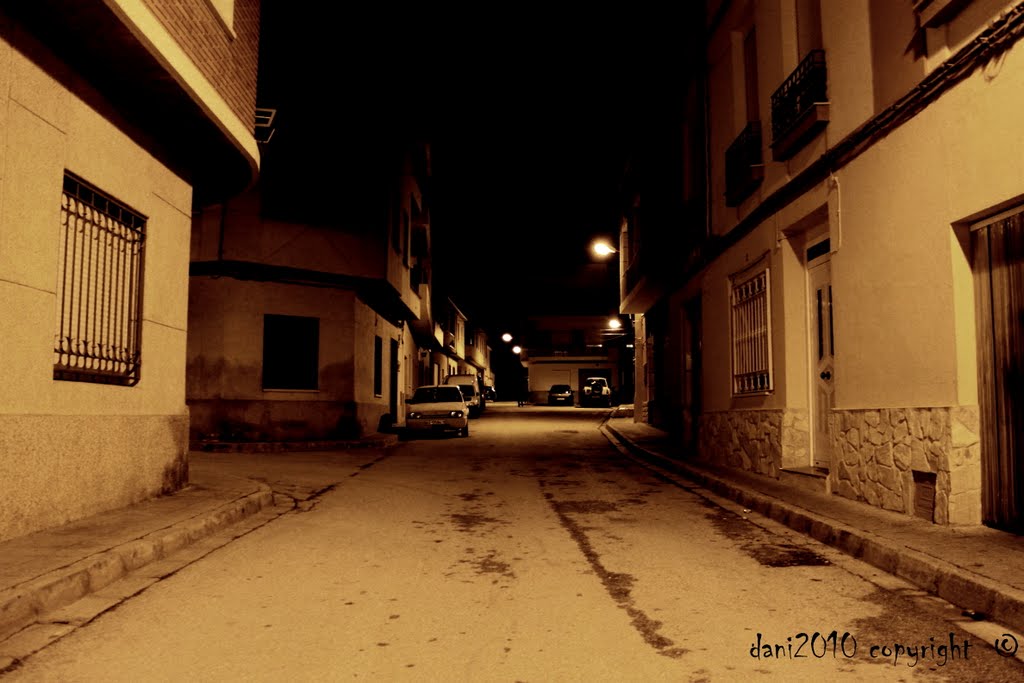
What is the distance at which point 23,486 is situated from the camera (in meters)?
6.40

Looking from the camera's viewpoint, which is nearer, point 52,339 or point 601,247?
point 52,339

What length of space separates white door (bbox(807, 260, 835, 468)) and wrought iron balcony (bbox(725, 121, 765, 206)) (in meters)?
1.88

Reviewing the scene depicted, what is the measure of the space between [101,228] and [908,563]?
791cm

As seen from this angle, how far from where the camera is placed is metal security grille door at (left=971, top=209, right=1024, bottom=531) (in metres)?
6.36

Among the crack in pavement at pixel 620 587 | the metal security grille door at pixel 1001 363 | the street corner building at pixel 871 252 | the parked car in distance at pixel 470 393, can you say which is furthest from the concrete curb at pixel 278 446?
the parked car in distance at pixel 470 393

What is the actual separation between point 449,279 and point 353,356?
30.3 m

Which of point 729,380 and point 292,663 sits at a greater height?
point 729,380

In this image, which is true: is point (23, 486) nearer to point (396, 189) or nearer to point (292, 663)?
point (292, 663)

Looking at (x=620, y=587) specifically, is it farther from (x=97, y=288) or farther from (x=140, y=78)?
(x=140, y=78)

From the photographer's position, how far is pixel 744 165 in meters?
11.9

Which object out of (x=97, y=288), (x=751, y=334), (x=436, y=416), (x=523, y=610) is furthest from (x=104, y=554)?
(x=436, y=416)

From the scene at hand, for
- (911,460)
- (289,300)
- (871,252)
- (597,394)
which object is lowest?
(911,460)

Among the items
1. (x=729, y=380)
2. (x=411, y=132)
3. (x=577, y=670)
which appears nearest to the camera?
(x=577, y=670)

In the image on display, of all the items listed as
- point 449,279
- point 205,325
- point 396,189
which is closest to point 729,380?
point 205,325
